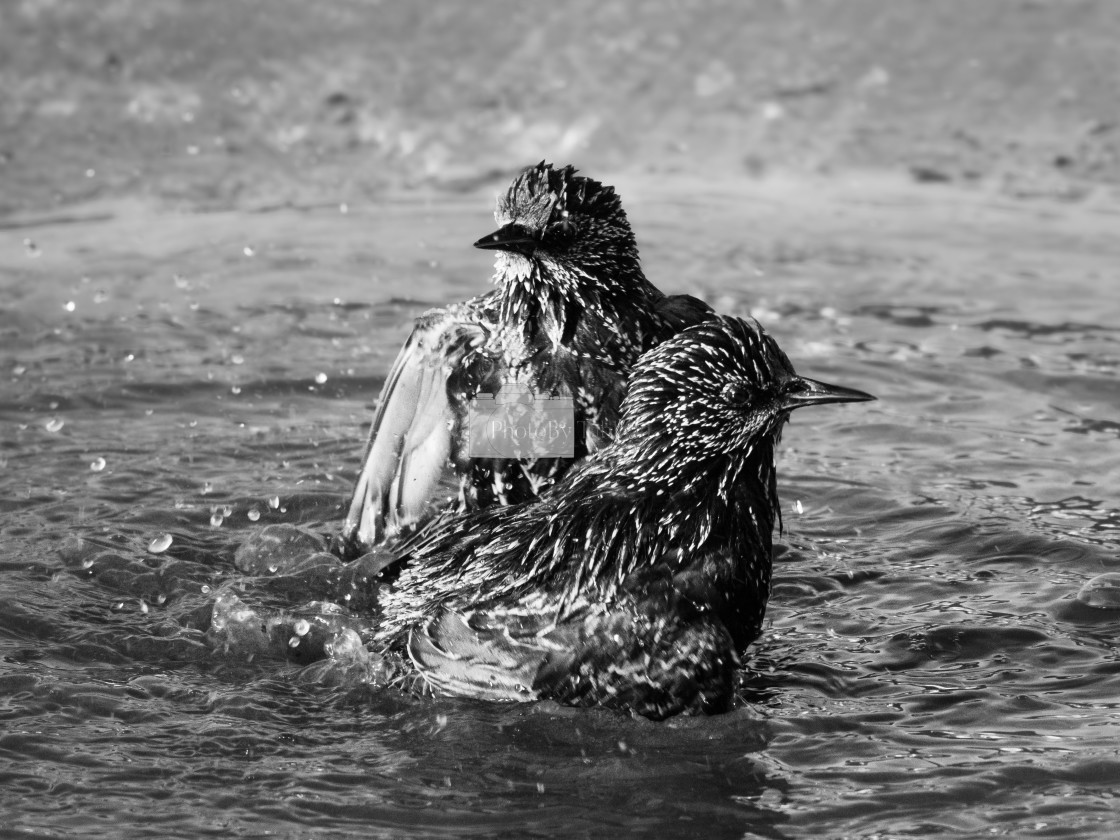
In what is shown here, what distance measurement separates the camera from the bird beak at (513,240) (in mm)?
6004

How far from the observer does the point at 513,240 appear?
6.04 m

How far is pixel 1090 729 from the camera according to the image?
17.5ft

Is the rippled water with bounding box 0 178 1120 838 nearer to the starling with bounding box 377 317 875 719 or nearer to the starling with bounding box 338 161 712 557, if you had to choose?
the starling with bounding box 377 317 875 719

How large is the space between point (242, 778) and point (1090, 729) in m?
2.55

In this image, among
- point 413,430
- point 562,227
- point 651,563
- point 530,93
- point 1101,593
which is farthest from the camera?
point 530,93

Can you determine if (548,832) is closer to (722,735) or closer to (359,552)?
(722,735)

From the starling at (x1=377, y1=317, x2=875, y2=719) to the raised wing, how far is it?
108 cm

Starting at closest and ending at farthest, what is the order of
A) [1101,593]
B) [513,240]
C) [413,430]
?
[513,240] < [1101,593] < [413,430]

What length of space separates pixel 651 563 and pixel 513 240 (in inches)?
52.3

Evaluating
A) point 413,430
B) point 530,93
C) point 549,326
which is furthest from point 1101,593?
point 530,93

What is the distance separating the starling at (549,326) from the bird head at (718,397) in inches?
25.2

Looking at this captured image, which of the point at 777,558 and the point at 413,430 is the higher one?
the point at 413,430

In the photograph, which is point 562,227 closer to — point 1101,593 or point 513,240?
point 513,240

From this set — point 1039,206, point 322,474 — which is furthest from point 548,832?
point 1039,206
